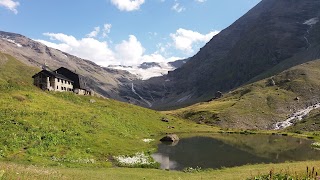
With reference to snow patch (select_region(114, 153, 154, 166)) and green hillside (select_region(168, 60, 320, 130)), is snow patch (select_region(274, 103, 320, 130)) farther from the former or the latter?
snow patch (select_region(114, 153, 154, 166))

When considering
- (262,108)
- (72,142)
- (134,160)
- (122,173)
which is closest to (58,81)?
(72,142)

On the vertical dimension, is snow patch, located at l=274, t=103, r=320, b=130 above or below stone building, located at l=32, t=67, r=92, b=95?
below

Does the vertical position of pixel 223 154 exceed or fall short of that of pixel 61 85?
it falls short

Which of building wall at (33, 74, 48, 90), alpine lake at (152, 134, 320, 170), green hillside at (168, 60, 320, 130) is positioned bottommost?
alpine lake at (152, 134, 320, 170)

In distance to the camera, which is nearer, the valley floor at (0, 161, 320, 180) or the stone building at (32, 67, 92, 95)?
the valley floor at (0, 161, 320, 180)

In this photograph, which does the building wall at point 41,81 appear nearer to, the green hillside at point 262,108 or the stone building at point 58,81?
the stone building at point 58,81

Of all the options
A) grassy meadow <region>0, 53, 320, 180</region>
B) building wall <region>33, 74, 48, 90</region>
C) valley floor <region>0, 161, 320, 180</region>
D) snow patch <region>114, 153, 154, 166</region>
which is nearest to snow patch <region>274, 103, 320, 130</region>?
grassy meadow <region>0, 53, 320, 180</region>

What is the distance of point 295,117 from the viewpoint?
15725 centimetres

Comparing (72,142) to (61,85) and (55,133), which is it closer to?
(55,133)

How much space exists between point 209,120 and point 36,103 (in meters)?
92.8

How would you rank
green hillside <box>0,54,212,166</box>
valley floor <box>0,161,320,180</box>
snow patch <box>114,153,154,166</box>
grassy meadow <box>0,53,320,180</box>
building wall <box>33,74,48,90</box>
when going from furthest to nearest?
1. building wall <box>33,74,48,90</box>
2. snow patch <box>114,153,154,166</box>
3. green hillside <box>0,54,212,166</box>
4. grassy meadow <box>0,53,320,180</box>
5. valley floor <box>0,161,320,180</box>

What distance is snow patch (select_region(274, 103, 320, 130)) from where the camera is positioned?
149m

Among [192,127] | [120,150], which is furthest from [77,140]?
[192,127]

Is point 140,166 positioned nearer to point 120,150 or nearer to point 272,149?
point 120,150
